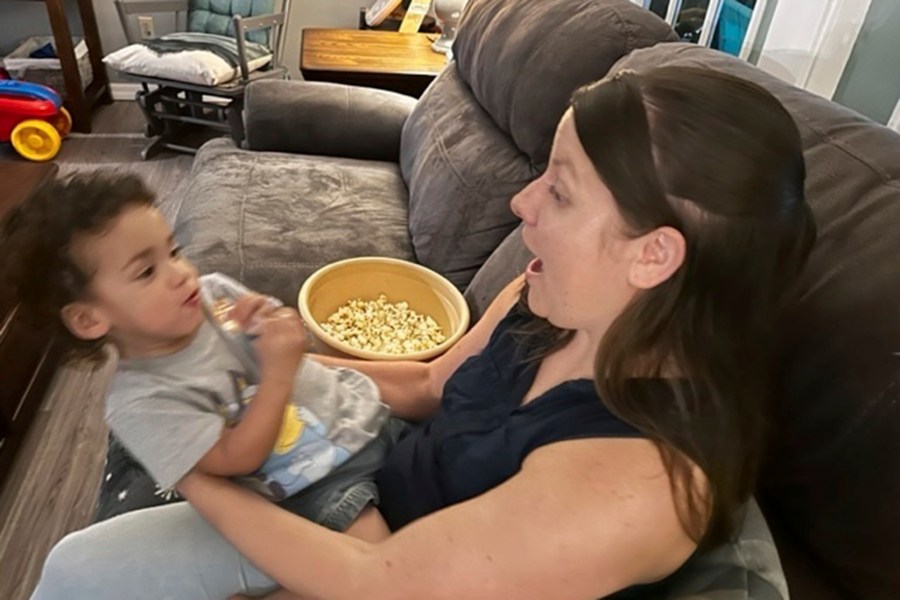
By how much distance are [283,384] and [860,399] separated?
0.65 metres

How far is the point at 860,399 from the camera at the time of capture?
2.29 feet

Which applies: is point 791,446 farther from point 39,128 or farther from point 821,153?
point 39,128

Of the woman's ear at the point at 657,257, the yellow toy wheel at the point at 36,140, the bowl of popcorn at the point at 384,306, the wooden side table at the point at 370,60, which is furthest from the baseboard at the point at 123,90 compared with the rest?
the woman's ear at the point at 657,257

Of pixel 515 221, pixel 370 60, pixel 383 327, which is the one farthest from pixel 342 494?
pixel 370 60

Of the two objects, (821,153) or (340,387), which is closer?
(821,153)

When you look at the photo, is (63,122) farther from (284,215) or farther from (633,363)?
(633,363)

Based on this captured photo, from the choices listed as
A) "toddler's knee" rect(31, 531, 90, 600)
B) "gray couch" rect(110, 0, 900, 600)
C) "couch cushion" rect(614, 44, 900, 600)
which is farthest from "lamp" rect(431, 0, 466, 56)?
"toddler's knee" rect(31, 531, 90, 600)

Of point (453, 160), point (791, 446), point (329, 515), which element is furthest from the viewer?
point (453, 160)

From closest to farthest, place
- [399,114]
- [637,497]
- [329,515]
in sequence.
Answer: [637,497]
[329,515]
[399,114]

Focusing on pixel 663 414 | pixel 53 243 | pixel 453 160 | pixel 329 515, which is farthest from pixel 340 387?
pixel 453 160

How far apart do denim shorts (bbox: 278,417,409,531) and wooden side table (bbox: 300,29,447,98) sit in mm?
1915

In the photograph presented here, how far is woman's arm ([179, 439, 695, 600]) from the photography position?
0.66m

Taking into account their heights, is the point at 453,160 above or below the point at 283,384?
below

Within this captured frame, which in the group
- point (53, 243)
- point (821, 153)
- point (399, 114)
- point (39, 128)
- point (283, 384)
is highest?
point (821, 153)
